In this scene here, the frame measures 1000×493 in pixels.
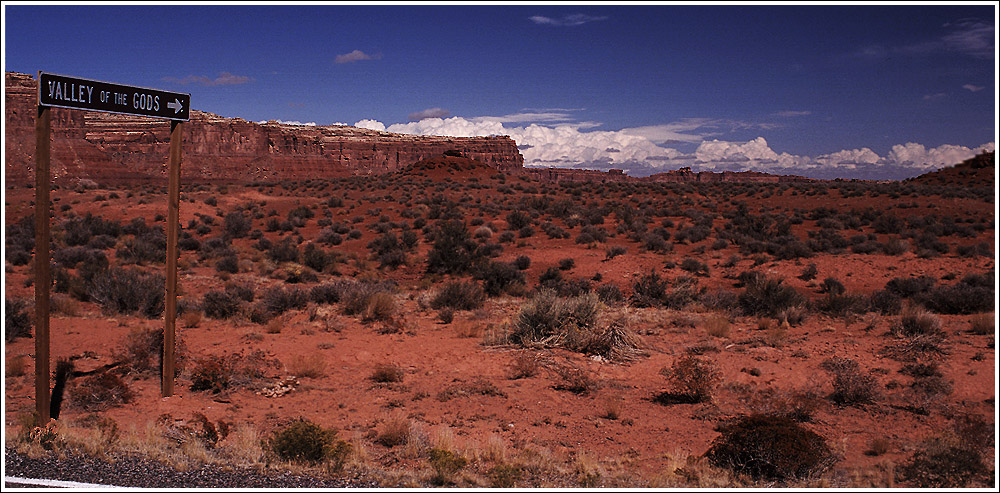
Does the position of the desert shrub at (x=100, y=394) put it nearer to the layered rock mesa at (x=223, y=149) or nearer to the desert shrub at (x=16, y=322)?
the desert shrub at (x=16, y=322)

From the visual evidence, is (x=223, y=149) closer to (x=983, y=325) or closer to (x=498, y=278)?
(x=498, y=278)

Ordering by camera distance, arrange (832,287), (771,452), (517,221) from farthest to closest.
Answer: (517,221) < (832,287) < (771,452)

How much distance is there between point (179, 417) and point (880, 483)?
675 centimetres

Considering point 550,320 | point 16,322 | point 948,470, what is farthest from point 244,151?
point 948,470

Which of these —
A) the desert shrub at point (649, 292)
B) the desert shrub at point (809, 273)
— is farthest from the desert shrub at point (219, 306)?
the desert shrub at point (809, 273)

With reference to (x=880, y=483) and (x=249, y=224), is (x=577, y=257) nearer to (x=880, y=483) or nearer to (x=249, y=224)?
(x=880, y=483)

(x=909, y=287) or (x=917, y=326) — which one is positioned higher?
(x=909, y=287)

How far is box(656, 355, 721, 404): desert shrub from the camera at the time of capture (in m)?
7.50

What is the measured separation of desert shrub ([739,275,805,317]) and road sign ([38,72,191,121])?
1088 cm

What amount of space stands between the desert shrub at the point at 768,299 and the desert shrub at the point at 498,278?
5426mm

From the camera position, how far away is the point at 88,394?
6.74 metres

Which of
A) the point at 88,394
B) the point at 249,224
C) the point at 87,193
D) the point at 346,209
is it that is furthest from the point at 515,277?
the point at 87,193

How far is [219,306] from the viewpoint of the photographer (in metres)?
11.7

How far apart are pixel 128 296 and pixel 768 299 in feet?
41.8
